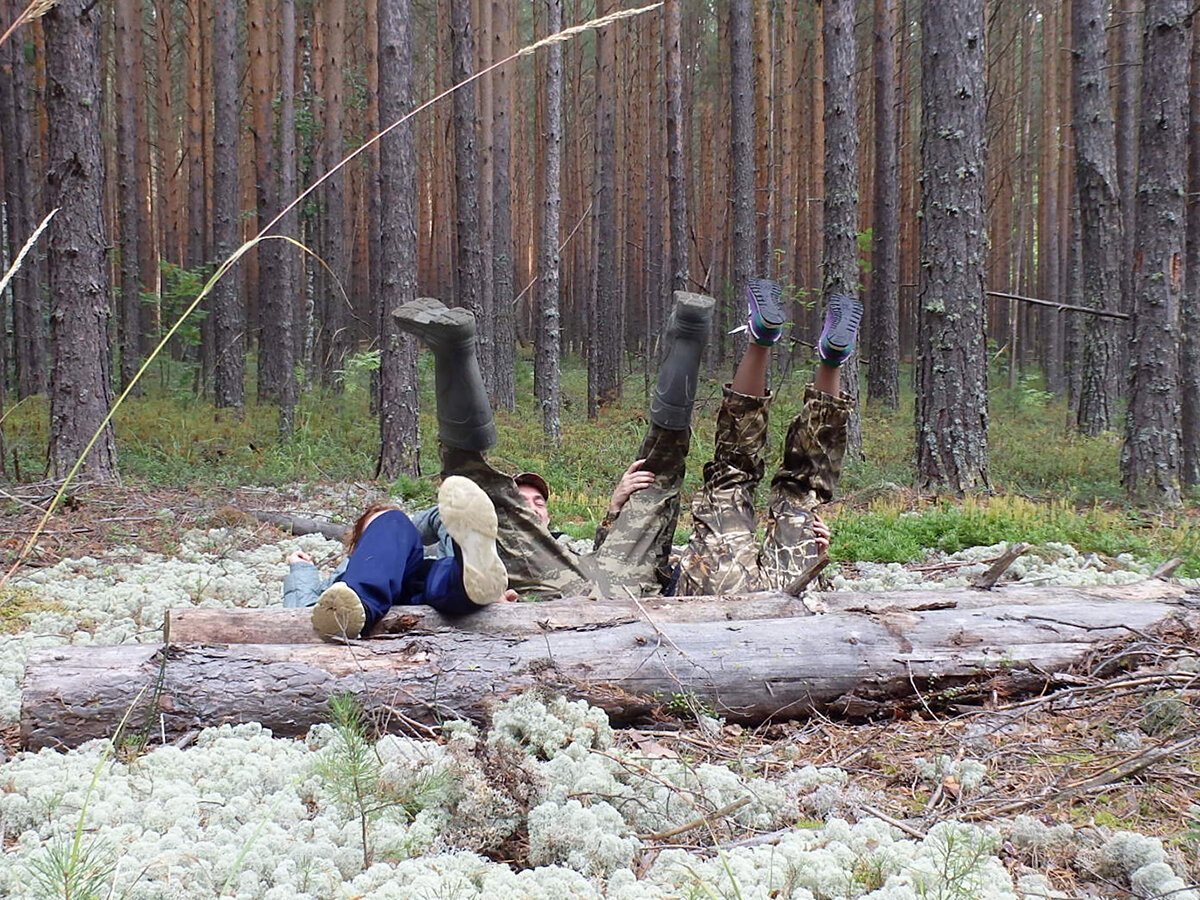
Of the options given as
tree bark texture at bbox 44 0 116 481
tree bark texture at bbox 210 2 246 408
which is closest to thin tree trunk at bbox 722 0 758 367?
tree bark texture at bbox 210 2 246 408

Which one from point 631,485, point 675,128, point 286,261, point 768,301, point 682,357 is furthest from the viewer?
point 675,128

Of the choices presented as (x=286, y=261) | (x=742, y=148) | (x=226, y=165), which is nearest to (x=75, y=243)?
(x=286, y=261)

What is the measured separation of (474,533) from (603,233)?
1548cm

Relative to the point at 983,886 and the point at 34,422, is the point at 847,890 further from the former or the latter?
the point at 34,422

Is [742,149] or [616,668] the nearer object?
[616,668]

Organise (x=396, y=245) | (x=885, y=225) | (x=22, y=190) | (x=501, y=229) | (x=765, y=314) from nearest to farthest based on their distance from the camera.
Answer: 1. (x=765, y=314)
2. (x=396, y=245)
3. (x=22, y=190)
4. (x=885, y=225)
5. (x=501, y=229)

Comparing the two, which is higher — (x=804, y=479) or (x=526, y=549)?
(x=804, y=479)

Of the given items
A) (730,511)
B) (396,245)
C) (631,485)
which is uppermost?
(396,245)

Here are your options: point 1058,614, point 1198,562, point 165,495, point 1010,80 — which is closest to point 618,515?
point 1058,614

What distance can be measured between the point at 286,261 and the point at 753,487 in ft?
32.6

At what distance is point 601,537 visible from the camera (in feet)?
15.9

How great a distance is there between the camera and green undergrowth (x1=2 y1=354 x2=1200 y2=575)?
6.27 metres

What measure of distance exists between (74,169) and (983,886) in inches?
329

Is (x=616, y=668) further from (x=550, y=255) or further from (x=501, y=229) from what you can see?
(x=501, y=229)
